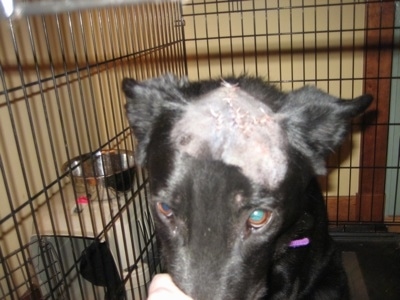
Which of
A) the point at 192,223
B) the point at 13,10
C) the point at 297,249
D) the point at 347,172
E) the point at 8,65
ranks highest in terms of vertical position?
the point at 13,10

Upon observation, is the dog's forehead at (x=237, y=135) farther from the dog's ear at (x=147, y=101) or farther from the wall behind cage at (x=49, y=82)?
the wall behind cage at (x=49, y=82)

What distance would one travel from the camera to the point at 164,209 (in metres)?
1.00

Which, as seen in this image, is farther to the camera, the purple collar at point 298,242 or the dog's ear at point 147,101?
the purple collar at point 298,242

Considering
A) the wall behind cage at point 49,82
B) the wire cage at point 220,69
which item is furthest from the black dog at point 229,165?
the wire cage at point 220,69

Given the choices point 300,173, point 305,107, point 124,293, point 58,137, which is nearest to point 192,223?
point 300,173

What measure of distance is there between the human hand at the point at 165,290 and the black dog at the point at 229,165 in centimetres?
2

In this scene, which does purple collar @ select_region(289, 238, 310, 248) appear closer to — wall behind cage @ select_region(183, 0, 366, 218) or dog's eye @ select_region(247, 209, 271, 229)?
dog's eye @ select_region(247, 209, 271, 229)

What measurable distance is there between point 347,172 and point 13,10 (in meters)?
2.67

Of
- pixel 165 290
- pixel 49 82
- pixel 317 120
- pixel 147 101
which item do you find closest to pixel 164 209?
pixel 165 290

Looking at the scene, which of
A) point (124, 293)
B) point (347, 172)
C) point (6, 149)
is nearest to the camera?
point (124, 293)

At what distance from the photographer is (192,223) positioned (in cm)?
90

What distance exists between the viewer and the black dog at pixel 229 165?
891mm

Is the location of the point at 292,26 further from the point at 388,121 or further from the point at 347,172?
the point at 347,172

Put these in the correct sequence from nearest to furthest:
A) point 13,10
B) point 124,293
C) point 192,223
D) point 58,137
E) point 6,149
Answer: point 13,10, point 192,223, point 124,293, point 6,149, point 58,137
